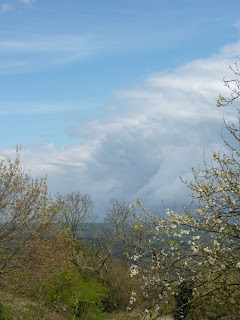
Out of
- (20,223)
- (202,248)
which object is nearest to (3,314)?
(20,223)

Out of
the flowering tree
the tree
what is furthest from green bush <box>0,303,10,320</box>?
the flowering tree

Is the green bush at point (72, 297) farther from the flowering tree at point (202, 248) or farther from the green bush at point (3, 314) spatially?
the flowering tree at point (202, 248)

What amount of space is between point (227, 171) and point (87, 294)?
19257 mm

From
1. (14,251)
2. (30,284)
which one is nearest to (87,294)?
(30,284)

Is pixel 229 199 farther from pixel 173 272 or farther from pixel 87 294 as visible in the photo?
pixel 87 294

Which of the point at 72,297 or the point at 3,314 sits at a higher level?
the point at 72,297

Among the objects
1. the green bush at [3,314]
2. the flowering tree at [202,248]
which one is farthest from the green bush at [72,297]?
the flowering tree at [202,248]

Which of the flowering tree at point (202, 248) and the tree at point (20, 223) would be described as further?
the tree at point (20, 223)

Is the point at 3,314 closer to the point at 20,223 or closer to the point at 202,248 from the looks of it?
the point at 20,223

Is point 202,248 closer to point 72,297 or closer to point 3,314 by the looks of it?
point 3,314

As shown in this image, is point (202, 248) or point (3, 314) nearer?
point (202, 248)

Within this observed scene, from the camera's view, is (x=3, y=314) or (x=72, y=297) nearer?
(x=3, y=314)

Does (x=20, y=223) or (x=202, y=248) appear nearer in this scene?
(x=202, y=248)

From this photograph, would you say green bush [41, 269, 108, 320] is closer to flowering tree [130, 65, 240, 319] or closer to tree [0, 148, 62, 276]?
tree [0, 148, 62, 276]
